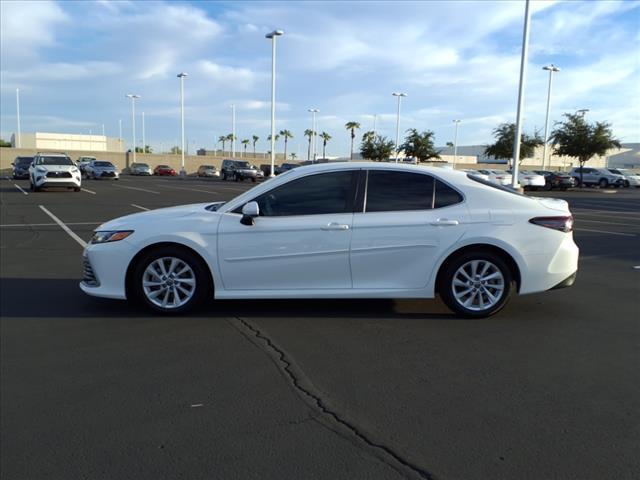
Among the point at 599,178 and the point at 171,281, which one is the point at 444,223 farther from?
the point at 599,178

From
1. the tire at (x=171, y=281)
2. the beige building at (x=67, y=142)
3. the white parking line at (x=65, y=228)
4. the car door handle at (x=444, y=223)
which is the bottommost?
the white parking line at (x=65, y=228)

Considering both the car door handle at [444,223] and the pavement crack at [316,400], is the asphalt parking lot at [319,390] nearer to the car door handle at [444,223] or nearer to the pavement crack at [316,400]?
the pavement crack at [316,400]

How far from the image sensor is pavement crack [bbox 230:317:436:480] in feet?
9.94

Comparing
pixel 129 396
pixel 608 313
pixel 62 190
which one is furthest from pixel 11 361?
pixel 62 190

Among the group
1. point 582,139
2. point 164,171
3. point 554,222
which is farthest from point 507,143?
point 554,222

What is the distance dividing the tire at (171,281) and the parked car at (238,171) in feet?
135

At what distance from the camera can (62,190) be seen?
1077 inches

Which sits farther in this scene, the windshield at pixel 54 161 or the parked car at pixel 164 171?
the parked car at pixel 164 171

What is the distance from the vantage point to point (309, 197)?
574cm

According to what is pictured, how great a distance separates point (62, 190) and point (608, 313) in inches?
1048

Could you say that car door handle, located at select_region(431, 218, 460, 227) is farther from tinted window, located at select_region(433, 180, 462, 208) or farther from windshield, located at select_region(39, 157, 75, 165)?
windshield, located at select_region(39, 157, 75, 165)

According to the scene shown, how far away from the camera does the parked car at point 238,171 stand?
46.6 meters

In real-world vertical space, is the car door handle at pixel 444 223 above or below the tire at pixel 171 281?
above

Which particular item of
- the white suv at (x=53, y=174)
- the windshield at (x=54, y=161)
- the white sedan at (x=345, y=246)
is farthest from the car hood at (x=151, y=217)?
the windshield at (x=54, y=161)
